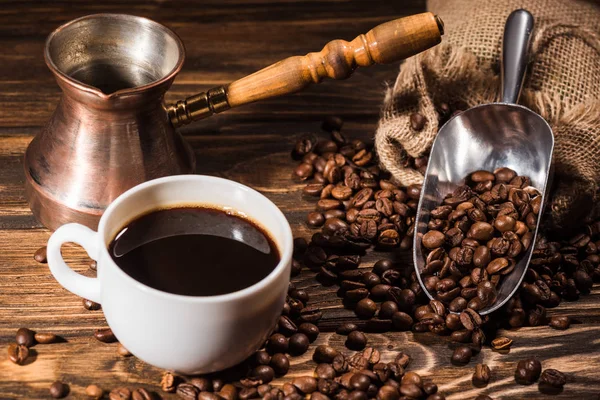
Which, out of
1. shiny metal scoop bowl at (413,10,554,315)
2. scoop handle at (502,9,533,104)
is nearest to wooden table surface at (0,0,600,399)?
shiny metal scoop bowl at (413,10,554,315)

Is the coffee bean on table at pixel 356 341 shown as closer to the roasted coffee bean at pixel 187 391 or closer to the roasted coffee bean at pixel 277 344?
the roasted coffee bean at pixel 277 344

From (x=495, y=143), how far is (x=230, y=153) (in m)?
0.57

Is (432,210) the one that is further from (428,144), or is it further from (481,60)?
(481,60)

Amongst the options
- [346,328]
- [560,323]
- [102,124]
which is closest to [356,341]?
[346,328]

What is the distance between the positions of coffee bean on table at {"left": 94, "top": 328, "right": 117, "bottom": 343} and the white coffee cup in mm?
109

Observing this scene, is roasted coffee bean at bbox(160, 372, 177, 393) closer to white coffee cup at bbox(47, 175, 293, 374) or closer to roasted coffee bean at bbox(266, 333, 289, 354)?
white coffee cup at bbox(47, 175, 293, 374)

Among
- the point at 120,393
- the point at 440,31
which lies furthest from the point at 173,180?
the point at 440,31

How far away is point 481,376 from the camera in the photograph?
1.43m

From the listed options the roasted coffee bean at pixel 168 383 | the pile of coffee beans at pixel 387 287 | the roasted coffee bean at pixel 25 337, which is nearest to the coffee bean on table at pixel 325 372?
the pile of coffee beans at pixel 387 287

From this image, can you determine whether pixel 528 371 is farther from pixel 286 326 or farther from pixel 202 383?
pixel 202 383

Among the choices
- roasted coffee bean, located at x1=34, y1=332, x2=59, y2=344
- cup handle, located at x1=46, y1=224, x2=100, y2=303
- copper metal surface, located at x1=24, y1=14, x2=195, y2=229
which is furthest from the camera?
copper metal surface, located at x1=24, y1=14, x2=195, y2=229

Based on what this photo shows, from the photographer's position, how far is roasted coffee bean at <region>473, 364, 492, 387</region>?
1.43 m

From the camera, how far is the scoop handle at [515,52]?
5.95 feet

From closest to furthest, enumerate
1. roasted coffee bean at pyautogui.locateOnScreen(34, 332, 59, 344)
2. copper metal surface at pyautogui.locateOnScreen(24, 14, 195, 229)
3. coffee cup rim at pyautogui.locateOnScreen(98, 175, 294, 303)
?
1. coffee cup rim at pyautogui.locateOnScreen(98, 175, 294, 303)
2. roasted coffee bean at pyautogui.locateOnScreen(34, 332, 59, 344)
3. copper metal surface at pyautogui.locateOnScreen(24, 14, 195, 229)
